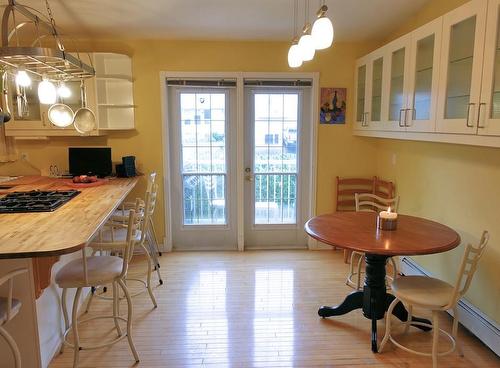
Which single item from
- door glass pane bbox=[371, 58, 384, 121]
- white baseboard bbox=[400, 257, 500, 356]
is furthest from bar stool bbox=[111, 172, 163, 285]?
white baseboard bbox=[400, 257, 500, 356]

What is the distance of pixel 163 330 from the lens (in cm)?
267

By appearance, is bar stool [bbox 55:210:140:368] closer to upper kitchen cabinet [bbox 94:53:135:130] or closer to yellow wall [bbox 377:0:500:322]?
upper kitchen cabinet [bbox 94:53:135:130]

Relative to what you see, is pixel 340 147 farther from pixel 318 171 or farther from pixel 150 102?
pixel 150 102

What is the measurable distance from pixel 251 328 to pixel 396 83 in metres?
2.32

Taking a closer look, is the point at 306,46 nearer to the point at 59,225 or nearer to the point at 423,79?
the point at 423,79

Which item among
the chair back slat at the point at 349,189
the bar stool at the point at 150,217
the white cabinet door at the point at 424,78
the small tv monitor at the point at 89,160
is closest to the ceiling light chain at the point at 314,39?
the white cabinet door at the point at 424,78

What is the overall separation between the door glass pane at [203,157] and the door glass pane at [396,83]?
1.80 m

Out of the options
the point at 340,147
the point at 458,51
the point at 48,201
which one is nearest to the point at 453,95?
the point at 458,51

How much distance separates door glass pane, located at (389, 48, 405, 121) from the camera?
304 centimetres

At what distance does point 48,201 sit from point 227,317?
62.0 inches

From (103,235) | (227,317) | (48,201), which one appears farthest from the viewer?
(103,235)

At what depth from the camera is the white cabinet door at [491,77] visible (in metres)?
2.00

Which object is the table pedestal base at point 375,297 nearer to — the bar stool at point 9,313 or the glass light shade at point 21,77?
the bar stool at point 9,313

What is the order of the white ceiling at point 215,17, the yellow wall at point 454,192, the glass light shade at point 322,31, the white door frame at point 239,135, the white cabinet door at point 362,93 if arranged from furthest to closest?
the white door frame at point 239,135 < the white cabinet door at point 362,93 < the white ceiling at point 215,17 < the yellow wall at point 454,192 < the glass light shade at point 322,31
